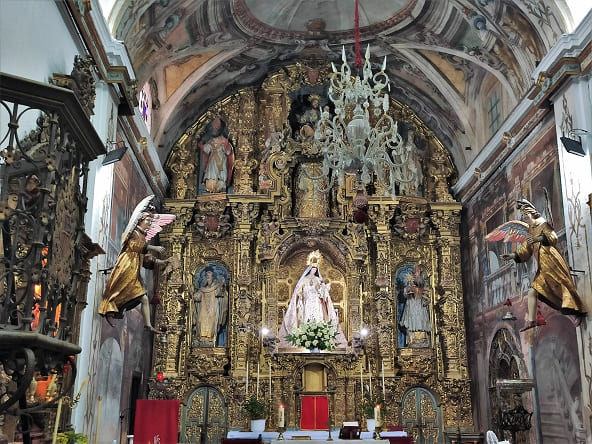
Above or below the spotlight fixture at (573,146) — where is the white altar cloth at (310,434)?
below

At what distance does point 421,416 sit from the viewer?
15188mm

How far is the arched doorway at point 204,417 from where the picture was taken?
14875mm

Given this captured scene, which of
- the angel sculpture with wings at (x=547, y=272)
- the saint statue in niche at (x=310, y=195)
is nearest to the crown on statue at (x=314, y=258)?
the saint statue in niche at (x=310, y=195)

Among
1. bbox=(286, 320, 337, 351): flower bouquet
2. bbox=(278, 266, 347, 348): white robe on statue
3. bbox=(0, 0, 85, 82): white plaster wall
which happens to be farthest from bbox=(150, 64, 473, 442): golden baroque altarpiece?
bbox=(0, 0, 85, 82): white plaster wall

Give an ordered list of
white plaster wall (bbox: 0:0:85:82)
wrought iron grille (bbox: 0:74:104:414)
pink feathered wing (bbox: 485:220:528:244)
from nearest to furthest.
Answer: wrought iron grille (bbox: 0:74:104:414)
white plaster wall (bbox: 0:0:85:82)
pink feathered wing (bbox: 485:220:528:244)

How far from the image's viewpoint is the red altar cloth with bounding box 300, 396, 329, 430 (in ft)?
45.5

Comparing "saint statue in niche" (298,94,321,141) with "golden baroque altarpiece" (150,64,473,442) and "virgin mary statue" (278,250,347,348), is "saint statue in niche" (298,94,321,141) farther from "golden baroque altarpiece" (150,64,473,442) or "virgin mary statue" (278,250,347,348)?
"virgin mary statue" (278,250,347,348)

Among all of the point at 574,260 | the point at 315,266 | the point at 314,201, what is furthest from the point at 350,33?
the point at 574,260

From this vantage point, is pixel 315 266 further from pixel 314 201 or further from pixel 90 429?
pixel 90 429

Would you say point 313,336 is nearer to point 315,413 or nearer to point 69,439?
point 315,413

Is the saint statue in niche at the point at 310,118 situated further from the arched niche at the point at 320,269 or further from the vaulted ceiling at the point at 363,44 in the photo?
the arched niche at the point at 320,269

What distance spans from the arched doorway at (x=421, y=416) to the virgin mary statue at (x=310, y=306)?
6.87ft

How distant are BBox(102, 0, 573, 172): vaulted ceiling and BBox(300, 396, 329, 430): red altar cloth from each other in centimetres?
707

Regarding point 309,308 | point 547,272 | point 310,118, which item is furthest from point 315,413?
point 310,118
